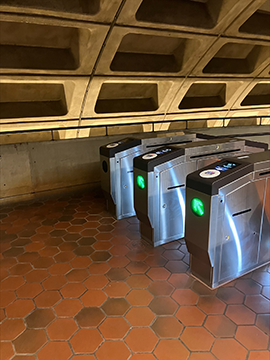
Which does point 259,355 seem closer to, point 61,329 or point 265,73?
point 61,329

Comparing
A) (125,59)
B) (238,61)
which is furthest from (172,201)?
(238,61)

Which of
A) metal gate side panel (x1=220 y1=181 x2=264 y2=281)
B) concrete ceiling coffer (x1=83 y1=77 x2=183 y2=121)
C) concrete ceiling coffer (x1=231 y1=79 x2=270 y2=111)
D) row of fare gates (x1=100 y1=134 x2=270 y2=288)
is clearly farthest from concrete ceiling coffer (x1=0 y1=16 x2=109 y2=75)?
concrete ceiling coffer (x1=231 y1=79 x2=270 y2=111)

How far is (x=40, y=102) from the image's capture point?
5.61m

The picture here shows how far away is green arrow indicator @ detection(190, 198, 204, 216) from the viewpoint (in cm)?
247

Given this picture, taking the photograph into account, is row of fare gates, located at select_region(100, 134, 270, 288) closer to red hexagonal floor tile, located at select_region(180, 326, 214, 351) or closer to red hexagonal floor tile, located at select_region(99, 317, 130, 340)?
red hexagonal floor tile, located at select_region(180, 326, 214, 351)

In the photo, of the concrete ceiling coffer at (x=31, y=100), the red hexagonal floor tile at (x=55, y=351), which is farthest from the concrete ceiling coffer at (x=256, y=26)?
the red hexagonal floor tile at (x=55, y=351)

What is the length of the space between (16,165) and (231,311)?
13.0 ft

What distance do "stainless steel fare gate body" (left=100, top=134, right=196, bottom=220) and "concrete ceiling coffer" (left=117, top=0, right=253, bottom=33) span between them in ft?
5.31

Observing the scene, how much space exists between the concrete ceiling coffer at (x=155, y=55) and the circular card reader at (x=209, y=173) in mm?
2850

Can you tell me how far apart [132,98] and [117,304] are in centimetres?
505

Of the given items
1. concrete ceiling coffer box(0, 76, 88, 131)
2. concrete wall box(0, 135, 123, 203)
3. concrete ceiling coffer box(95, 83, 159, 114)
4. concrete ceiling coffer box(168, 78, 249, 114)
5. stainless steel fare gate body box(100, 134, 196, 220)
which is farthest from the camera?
concrete ceiling coffer box(168, 78, 249, 114)

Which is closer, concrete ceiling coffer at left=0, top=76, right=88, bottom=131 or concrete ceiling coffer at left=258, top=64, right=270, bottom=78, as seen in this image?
concrete ceiling coffer at left=0, top=76, right=88, bottom=131

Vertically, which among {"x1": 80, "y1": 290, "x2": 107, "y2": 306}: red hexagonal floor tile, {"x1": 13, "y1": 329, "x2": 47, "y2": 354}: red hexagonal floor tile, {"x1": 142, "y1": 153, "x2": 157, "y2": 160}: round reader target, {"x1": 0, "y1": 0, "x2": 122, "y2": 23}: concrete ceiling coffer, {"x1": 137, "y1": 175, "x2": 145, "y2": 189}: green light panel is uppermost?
{"x1": 0, "y1": 0, "x2": 122, "y2": 23}: concrete ceiling coffer

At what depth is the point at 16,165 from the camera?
475 cm
